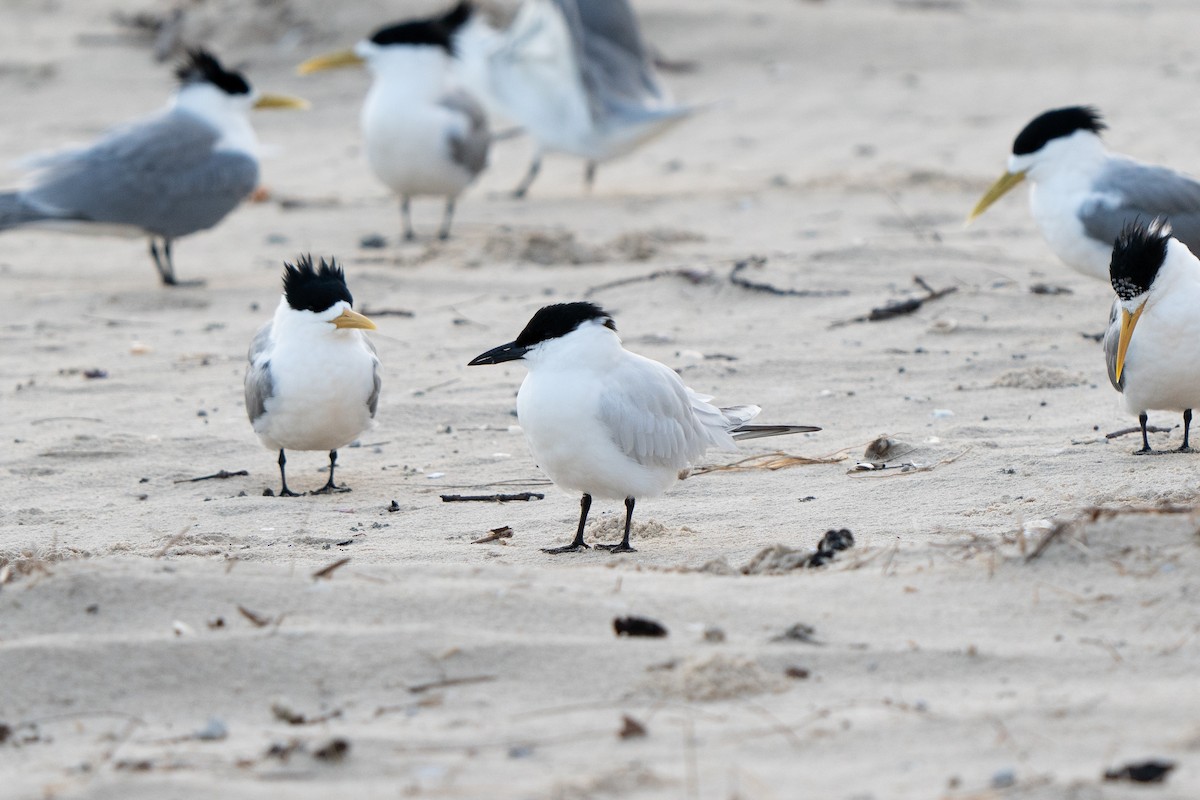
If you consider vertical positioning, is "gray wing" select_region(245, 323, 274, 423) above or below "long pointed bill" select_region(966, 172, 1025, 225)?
below

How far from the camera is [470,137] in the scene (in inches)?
365

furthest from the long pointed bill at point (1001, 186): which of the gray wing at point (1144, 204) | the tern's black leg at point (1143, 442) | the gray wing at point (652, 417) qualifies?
the gray wing at point (652, 417)

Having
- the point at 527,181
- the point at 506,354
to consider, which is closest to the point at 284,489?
the point at 506,354

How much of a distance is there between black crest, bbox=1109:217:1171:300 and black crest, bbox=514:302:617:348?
166 centimetres

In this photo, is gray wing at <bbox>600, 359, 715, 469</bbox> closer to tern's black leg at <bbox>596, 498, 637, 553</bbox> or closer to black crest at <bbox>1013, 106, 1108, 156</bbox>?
tern's black leg at <bbox>596, 498, 637, 553</bbox>

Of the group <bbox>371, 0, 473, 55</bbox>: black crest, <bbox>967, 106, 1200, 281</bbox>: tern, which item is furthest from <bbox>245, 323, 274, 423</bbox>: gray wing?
<bbox>371, 0, 473, 55</bbox>: black crest

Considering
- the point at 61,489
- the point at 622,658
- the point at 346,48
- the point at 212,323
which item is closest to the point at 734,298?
the point at 212,323

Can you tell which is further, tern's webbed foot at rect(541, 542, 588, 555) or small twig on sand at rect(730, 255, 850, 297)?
small twig on sand at rect(730, 255, 850, 297)

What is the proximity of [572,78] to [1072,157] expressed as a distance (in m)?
4.63

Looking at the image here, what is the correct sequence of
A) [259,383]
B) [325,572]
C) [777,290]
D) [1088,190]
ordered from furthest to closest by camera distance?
1. [777,290]
2. [1088,190]
3. [259,383]
4. [325,572]

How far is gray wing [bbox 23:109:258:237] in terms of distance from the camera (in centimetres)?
787

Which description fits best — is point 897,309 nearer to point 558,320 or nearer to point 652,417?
point 652,417

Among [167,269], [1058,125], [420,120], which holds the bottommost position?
[167,269]

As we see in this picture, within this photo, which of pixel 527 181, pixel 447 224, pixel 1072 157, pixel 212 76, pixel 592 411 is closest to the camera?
pixel 592 411
